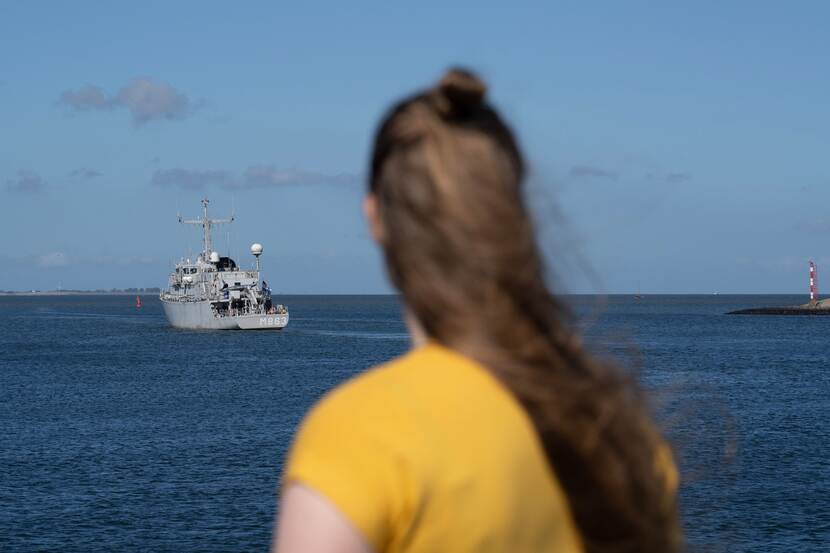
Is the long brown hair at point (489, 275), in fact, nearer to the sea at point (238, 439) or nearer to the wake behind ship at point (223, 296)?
the sea at point (238, 439)

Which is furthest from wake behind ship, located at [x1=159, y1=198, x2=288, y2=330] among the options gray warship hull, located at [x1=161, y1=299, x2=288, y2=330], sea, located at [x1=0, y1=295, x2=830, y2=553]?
sea, located at [x1=0, y1=295, x2=830, y2=553]

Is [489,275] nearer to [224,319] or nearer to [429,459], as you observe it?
[429,459]

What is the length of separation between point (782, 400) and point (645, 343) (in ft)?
125

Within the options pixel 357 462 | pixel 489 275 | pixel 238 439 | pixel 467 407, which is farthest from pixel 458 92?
pixel 238 439

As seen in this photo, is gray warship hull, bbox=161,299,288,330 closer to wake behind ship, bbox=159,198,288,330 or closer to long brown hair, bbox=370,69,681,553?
wake behind ship, bbox=159,198,288,330

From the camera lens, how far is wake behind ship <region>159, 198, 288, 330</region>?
86000mm

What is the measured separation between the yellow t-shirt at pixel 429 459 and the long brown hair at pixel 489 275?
56mm

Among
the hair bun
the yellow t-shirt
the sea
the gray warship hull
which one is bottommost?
the sea

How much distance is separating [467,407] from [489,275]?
0.22 m

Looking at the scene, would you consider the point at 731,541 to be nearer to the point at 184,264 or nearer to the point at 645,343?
the point at 645,343

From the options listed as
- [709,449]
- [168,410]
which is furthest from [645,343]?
[709,449]

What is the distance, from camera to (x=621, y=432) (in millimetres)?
1798

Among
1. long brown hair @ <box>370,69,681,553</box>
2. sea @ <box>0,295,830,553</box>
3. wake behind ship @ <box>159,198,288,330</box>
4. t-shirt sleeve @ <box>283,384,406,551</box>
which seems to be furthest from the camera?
wake behind ship @ <box>159,198,288,330</box>

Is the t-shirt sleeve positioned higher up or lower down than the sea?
higher up
